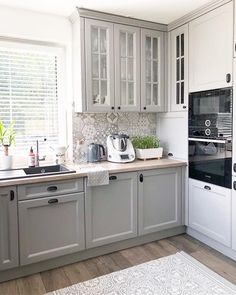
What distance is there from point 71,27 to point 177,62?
3.95 feet

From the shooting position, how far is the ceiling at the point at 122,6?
8.17 ft

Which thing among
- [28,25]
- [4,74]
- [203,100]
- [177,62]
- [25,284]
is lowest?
[25,284]

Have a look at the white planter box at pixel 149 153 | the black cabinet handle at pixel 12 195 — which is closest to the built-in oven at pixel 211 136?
the white planter box at pixel 149 153

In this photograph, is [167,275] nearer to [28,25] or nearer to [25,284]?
[25,284]

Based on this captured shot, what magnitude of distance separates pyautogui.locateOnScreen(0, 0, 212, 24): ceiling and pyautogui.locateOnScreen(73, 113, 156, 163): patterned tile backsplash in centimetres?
106

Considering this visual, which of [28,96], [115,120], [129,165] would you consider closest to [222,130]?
[129,165]

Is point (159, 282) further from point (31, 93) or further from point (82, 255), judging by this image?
point (31, 93)

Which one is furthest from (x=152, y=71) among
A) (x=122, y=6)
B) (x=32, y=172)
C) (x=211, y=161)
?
(x=32, y=172)

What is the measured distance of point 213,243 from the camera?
2.73 metres

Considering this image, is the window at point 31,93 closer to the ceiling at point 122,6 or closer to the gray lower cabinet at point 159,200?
the ceiling at point 122,6

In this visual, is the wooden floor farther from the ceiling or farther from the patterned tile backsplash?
the ceiling

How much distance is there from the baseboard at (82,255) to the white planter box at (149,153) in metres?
0.83

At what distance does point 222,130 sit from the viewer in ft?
8.21

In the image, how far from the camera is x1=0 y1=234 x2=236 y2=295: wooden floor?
2.17 metres
